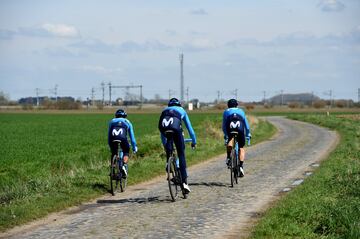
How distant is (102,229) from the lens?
8.95 metres

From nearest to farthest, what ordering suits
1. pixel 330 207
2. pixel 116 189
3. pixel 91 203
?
pixel 330 207, pixel 91 203, pixel 116 189

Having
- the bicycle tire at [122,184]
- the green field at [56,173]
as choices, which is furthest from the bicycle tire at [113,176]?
the green field at [56,173]

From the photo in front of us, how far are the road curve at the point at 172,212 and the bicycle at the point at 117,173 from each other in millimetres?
269

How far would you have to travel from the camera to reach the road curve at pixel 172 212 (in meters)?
8.74

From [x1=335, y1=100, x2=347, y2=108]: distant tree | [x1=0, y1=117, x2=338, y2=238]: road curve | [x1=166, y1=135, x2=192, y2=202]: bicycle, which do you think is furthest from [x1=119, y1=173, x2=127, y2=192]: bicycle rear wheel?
[x1=335, y1=100, x2=347, y2=108]: distant tree

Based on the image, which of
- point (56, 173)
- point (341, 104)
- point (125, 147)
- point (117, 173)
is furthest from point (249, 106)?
point (117, 173)

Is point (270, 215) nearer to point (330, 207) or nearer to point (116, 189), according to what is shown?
point (330, 207)

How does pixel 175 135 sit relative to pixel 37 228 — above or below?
above

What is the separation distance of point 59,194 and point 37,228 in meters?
2.96

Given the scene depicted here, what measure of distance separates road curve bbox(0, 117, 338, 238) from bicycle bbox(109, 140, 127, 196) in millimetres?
269

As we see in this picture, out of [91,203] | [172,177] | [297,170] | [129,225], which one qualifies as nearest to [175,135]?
[172,177]

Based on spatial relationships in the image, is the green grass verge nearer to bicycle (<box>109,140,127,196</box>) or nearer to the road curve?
the road curve

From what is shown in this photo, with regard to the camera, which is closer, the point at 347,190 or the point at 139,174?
the point at 347,190

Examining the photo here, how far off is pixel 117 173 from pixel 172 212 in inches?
114
